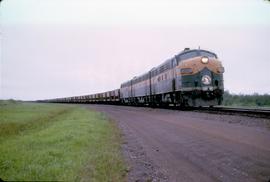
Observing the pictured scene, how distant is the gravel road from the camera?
7.63 meters

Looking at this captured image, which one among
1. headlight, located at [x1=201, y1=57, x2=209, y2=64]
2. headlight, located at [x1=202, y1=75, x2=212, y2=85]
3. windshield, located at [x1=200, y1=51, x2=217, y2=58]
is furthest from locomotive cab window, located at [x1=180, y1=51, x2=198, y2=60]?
headlight, located at [x1=202, y1=75, x2=212, y2=85]

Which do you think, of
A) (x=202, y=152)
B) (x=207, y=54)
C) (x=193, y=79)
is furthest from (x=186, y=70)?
(x=202, y=152)

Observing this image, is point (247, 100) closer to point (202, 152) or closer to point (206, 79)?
point (206, 79)

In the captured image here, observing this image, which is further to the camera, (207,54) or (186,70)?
(207,54)

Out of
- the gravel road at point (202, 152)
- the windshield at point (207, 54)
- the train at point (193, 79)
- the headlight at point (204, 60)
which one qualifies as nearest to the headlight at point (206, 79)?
the train at point (193, 79)

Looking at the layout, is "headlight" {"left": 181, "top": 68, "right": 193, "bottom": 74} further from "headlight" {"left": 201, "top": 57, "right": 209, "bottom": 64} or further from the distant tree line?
the distant tree line

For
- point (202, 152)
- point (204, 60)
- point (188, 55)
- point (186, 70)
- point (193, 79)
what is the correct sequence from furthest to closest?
point (188, 55) < point (204, 60) < point (186, 70) < point (193, 79) < point (202, 152)

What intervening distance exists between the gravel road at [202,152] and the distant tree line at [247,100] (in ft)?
79.0

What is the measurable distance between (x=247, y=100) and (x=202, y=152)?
34311mm

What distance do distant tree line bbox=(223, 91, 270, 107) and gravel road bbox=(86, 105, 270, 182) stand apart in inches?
948

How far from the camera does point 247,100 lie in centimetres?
4206

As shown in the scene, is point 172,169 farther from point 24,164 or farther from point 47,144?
point 47,144

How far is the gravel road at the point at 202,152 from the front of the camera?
7629mm

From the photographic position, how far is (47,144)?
10734mm
